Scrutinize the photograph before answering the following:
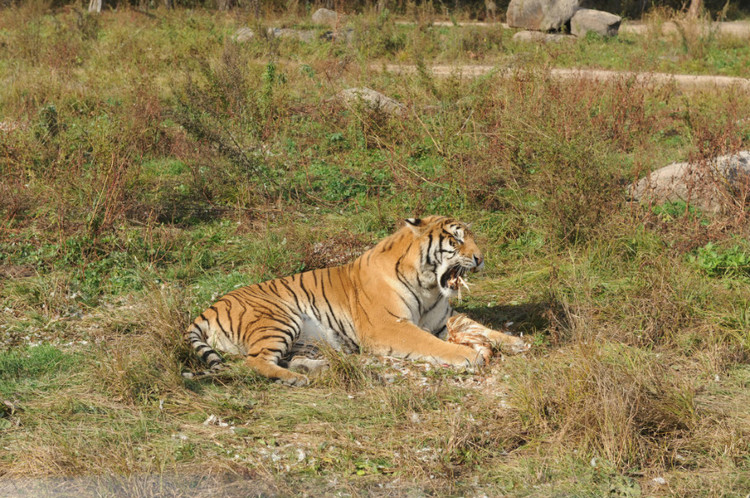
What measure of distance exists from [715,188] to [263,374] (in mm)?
4417

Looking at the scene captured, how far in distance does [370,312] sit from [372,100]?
540 cm

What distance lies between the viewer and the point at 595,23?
722 inches

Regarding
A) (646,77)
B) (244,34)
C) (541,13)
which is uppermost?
(541,13)

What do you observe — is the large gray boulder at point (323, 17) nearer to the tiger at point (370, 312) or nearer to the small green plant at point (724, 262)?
the small green plant at point (724, 262)

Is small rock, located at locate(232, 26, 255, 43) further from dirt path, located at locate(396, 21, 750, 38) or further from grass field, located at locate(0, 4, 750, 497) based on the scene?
dirt path, located at locate(396, 21, 750, 38)

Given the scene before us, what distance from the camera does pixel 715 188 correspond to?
718 cm

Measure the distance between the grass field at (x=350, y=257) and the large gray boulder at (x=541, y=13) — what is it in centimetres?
771

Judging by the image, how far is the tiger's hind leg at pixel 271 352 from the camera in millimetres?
4977

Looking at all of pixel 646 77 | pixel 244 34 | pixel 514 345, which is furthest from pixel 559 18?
pixel 514 345

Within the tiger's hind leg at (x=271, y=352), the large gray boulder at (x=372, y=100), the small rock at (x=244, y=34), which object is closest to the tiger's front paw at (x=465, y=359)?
the tiger's hind leg at (x=271, y=352)

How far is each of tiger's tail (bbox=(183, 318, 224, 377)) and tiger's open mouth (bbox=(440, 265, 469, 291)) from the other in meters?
1.54

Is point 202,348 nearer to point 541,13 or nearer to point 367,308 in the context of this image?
point 367,308

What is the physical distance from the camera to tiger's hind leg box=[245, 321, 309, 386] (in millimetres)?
4977

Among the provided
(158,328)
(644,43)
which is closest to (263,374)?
(158,328)
